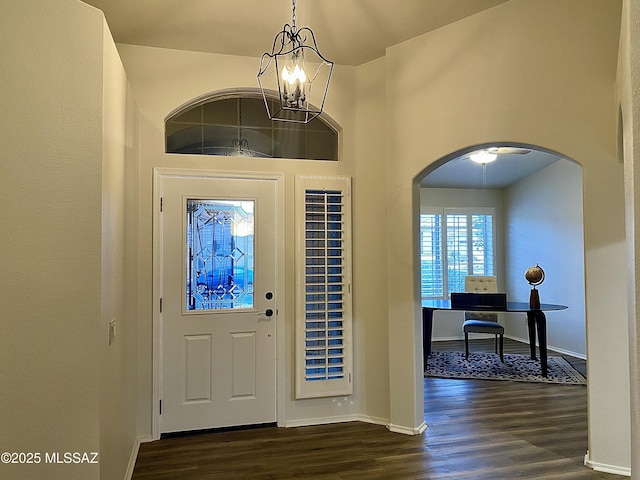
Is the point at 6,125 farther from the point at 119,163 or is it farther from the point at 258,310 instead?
the point at 258,310

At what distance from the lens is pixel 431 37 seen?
3.79 meters

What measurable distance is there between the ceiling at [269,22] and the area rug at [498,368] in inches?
153

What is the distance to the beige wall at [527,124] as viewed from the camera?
3.11 metres

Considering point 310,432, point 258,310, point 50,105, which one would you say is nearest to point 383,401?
point 310,432

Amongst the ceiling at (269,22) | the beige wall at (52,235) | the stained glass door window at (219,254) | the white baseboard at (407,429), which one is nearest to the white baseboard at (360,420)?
the white baseboard at (407,429)

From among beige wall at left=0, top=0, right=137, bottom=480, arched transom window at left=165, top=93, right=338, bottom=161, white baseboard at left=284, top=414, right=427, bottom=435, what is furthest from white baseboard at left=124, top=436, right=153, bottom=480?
arched transom window at left=165, top=93, right=338, bottom=161

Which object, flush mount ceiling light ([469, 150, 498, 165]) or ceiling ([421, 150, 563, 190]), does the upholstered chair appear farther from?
ceiling ([421, 150, 563, 190])

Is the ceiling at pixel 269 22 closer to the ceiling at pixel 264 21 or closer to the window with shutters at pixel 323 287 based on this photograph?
the ceiling at pixel 264 21

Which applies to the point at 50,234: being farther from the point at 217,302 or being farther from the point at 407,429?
the point at 407,429

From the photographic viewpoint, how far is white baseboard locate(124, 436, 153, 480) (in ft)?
9.95

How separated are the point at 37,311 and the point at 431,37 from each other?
3.43 meters

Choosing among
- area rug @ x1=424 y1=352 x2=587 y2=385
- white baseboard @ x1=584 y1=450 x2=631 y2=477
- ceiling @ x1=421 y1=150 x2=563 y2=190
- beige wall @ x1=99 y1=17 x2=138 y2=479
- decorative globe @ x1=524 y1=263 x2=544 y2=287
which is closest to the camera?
beige wall @ x1=99 y1=17 x2=138 y2=479

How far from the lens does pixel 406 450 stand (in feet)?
11.4

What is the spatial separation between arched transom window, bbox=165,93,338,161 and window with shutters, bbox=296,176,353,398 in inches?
13.5
